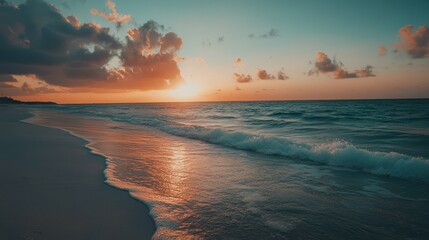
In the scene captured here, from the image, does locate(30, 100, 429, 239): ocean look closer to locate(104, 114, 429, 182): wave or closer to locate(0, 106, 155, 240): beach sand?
locate(104, 114, 429, 182): wave

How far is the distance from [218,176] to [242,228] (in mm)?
2901

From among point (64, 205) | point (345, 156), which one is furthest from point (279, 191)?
point (345, 156)

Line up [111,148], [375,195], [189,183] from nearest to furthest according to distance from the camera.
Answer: [375,195], [189,183], [111,148]

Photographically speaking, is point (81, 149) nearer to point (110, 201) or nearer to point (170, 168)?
point (170, 168)

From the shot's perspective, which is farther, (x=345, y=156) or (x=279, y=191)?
(x=345, y=156)

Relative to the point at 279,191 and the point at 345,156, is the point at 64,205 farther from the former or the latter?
the point at 345,156

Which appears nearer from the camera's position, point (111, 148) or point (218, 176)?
point (218, 176)

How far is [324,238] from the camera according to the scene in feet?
11.9

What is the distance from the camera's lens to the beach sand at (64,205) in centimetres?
341

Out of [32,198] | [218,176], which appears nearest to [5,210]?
[32,198]

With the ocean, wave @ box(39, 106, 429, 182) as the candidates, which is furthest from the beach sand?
wave @ box(39, 106, 429, 182)

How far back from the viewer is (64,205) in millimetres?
4246

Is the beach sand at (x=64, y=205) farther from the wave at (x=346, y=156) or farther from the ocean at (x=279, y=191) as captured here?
the wave at (x=346, y=156)

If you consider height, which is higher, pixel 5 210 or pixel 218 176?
pixel 5 210
